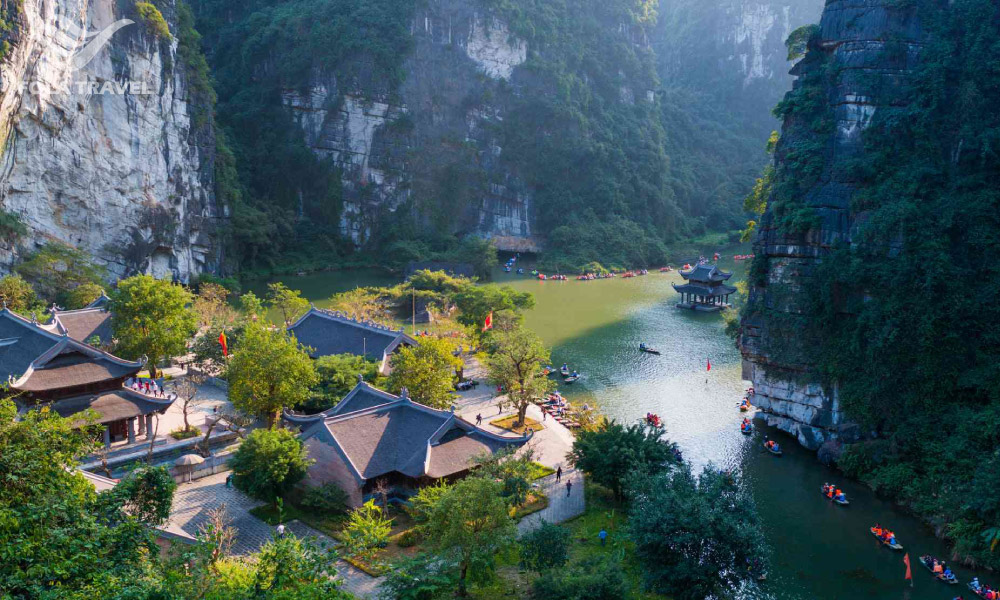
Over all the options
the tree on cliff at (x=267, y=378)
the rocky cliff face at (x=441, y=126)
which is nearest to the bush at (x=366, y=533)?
the tree on cliff at (x=267, y=378)

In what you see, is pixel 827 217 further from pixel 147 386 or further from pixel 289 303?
pixel 289 303

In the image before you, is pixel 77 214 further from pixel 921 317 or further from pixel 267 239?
pixel 921 317

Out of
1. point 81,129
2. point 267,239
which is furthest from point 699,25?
point 81,129

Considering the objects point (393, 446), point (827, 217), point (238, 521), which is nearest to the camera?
point (238, 521)

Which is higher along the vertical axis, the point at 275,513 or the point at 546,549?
the point at 546,549

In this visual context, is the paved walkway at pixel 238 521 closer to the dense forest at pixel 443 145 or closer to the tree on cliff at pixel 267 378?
the tree on cliff at pixel 267 378

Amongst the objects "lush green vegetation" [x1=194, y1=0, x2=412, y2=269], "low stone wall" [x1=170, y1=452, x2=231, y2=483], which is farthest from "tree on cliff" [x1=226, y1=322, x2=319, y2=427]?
"lush green vegetation" [x1=194, y1=0, x2=412, y2=269]

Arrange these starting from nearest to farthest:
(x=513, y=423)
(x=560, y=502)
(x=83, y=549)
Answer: (x=83, y=549), (x=560, y=502), (x=513, y=423)

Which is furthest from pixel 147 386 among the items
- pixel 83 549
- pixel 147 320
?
pixel 83 549
